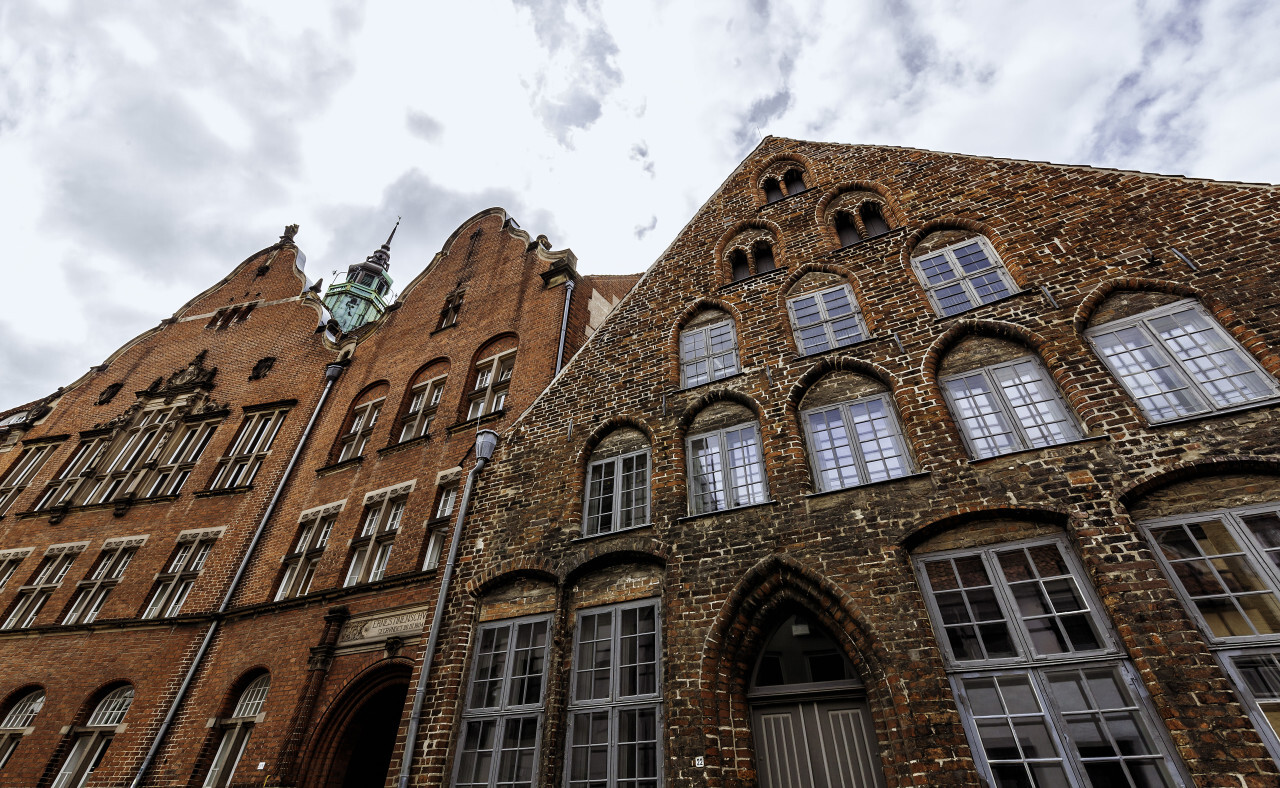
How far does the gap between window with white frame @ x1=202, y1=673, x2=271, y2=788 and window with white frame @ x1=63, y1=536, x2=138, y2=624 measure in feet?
23.4

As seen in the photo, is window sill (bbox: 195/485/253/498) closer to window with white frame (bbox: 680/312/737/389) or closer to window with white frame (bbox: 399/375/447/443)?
window with white frame (bbox: 399/375/447/443)

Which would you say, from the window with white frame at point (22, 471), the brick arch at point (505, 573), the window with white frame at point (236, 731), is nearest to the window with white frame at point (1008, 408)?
the brick arch at point (505, 573)

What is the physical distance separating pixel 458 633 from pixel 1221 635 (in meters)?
8.88

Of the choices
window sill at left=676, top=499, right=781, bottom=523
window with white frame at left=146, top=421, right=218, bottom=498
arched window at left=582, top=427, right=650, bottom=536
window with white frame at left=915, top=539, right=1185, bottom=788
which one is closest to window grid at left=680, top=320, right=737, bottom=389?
arched window at left=582, top=427, right=650, bottom=536

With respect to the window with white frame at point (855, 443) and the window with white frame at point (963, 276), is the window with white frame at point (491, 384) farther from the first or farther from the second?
the window with white frame at point (963, 276)

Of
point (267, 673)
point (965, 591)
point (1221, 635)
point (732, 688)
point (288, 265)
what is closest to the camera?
point (1221, 635)

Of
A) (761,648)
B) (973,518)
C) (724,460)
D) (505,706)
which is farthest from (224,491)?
(973,518)

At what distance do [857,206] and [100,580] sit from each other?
22.4m

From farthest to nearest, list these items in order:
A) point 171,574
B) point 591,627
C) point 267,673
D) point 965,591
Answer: point 171,574 < point 267,673 < point 591,627 < point 965,591

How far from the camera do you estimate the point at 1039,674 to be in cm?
593

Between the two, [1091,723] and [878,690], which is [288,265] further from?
[1091,723]

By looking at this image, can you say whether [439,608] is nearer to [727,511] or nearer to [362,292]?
[727,511]

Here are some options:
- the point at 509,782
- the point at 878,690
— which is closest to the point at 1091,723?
the point at 878,690

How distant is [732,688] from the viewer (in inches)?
280
